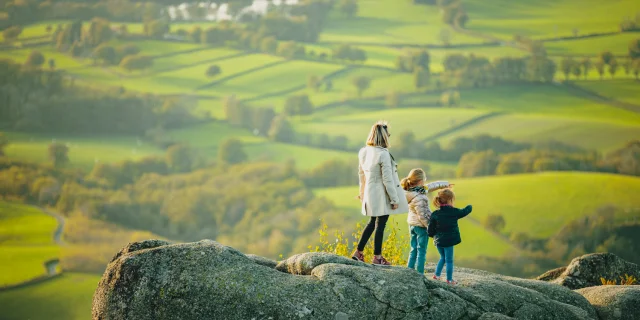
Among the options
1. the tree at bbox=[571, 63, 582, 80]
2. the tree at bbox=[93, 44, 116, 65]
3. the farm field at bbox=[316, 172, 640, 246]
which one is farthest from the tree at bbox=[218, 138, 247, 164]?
the tree at bbox=[571, 63, 582, 80]

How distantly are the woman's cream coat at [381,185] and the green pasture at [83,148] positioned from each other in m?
122

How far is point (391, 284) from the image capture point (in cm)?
Result: 1356

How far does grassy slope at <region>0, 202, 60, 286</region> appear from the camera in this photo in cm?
9600

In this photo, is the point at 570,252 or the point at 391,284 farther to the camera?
the point at 570,252

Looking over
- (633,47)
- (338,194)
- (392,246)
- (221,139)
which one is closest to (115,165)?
(221,139)

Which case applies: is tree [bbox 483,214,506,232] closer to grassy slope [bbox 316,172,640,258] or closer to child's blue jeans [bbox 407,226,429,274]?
grassy slope [bbox 316,172,640,258]

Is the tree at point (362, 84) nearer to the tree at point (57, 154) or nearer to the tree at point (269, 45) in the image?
the tree at point (269, 45)

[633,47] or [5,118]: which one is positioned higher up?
[633,47]

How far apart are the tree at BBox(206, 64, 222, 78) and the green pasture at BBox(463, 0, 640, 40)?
160 feet

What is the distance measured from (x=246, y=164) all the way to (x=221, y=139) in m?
6.90

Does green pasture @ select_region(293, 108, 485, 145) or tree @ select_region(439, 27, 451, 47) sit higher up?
tree @ select_region(439, 27, 451, 47)

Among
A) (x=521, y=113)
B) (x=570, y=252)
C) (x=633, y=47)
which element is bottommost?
(x=570, y=252)

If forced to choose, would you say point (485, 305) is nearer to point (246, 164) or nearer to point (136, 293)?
point (136, 293)

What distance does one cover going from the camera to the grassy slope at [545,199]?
339ft
